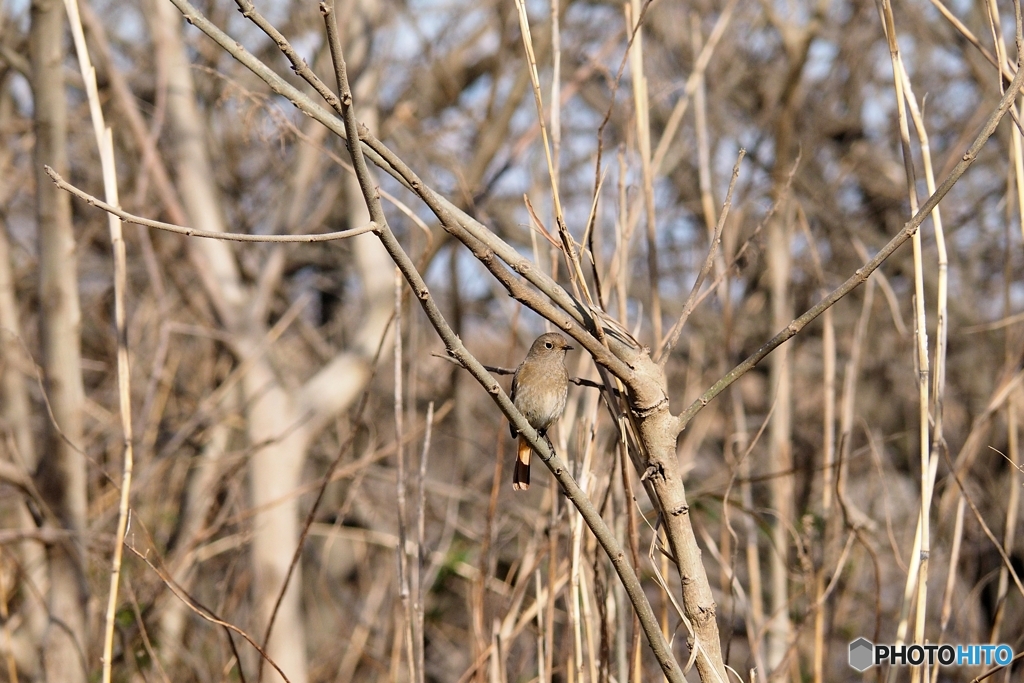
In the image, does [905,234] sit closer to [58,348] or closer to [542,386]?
[542,386]

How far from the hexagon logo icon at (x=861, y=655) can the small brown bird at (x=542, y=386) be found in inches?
34.9

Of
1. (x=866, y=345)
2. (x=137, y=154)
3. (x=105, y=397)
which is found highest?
(x=866, y=345)

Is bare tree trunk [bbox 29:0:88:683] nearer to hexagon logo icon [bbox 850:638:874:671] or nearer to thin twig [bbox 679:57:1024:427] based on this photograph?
thin twig [bbox 679:57:1024:427]

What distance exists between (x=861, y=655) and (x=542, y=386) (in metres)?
1.00

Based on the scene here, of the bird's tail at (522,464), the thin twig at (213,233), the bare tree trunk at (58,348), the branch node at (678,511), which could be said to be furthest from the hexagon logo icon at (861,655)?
the bare tree trunk at (58,348)

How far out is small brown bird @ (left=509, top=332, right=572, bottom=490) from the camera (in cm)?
201

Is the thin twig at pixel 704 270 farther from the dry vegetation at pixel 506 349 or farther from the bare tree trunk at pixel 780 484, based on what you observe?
the bare tree trunk at pixel 780 484

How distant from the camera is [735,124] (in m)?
4.87

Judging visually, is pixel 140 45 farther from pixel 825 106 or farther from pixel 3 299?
pixel 825 106

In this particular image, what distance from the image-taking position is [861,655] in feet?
6.76

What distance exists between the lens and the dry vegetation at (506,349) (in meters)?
1.33

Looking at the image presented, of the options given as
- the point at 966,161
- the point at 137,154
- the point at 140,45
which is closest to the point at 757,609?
the point at 966,161

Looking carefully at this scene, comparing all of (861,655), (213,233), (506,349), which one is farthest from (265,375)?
(213,233)

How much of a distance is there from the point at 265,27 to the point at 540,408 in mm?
1319
